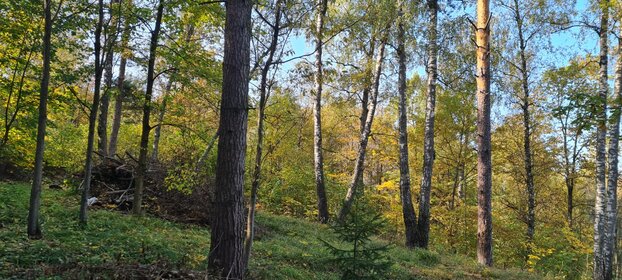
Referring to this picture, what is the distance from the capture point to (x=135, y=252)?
4961 millimetres

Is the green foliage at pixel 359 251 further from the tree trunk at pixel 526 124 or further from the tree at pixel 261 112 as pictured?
the tree trunk at pixel 526 124

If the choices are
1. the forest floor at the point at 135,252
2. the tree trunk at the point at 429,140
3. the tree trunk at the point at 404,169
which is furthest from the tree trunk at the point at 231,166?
the tree trunk at the point at 429,140

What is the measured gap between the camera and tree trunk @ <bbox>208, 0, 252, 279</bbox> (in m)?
4.48

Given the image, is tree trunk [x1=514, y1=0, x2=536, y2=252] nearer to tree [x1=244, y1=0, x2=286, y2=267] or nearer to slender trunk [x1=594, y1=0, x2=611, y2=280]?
slender trunk [x1=594, y1=0, x2=611, y2=280]

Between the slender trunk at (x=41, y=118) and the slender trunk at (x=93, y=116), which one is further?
the slender trunk at (x=93, y=116)

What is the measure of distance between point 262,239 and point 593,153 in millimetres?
16708

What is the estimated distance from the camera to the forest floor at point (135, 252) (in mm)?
4014

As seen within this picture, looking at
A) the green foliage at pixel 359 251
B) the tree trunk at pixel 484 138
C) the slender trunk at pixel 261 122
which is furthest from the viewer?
the tree trunk at pixel 484 138

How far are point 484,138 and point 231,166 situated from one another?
6845 millimetres

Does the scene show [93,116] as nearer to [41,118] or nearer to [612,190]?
[41,118]

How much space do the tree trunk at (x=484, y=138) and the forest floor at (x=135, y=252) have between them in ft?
2.23

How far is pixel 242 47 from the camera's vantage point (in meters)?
4.68

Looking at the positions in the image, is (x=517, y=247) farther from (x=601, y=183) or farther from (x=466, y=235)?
(x=601, y=183)

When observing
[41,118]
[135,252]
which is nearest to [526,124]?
[135,252]
